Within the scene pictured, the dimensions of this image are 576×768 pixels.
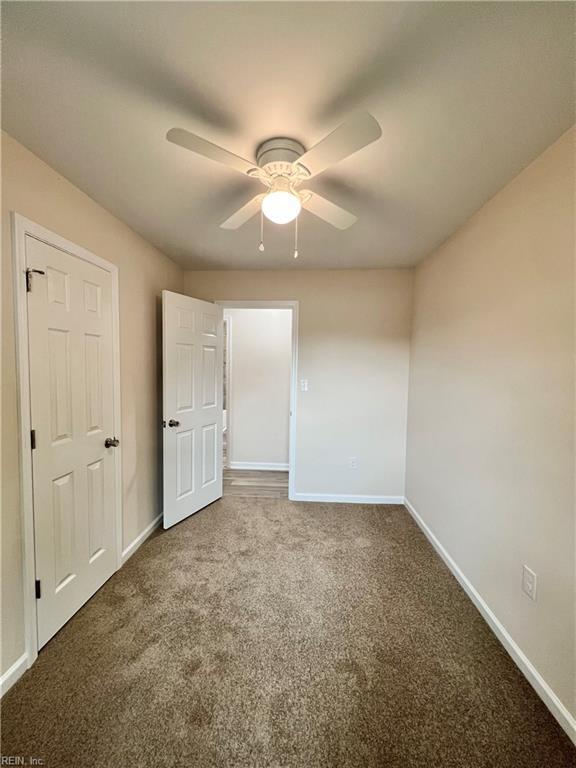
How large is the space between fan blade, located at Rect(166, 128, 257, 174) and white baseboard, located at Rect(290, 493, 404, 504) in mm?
2956

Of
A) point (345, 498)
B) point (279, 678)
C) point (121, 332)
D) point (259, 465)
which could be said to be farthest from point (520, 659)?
point (259, 465)

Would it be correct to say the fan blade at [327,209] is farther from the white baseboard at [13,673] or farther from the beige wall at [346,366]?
the white baseboard at [13,673]

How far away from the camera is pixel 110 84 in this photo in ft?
3.53

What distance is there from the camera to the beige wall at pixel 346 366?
3195 mm

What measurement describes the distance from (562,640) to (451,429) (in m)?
1.22

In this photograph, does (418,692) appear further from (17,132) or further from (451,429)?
(17,132)

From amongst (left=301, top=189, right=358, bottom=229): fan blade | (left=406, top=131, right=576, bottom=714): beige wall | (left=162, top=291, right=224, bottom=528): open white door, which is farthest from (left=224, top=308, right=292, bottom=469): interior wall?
(left=301, top=189, right=358, bottom=229): fan blade

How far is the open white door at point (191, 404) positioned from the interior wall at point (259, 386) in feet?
3.71

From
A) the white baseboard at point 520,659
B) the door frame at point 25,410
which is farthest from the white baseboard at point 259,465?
the door frame at point 25,410

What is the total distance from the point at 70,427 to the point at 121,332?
756 millimetres

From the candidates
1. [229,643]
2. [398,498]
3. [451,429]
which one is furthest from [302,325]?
[229,643]

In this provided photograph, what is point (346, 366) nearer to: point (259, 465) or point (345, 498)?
point (345, 498)

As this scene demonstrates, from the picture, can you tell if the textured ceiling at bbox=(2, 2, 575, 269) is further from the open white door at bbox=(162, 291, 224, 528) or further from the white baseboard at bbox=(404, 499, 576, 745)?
the white baseboard at bbox=(404, 499, 576, 745)

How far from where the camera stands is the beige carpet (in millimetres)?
1156
